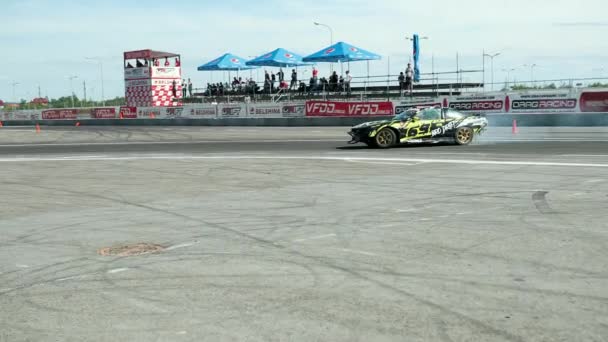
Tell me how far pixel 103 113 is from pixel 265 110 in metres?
19.0

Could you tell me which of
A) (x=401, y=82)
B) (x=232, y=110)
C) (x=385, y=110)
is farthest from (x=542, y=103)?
(x=232, y=110)

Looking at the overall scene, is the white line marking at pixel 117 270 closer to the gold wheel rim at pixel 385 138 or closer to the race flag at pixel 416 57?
the gold wheel rim at pixel 385 138

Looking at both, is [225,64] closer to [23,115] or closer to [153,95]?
[153,95]

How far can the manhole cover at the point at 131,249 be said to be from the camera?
6664 millimetres

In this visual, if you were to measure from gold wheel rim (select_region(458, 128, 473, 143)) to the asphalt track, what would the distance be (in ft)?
19.8

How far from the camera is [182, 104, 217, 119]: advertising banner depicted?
43.9 m

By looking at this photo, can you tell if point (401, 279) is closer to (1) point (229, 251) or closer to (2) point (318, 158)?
(1) point (229, 251)

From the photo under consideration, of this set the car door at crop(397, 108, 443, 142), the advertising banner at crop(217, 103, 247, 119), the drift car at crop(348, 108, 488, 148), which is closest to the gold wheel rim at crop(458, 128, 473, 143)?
the drift car at crop(348, 108, 488, 148)

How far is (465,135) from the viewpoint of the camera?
20.0 m

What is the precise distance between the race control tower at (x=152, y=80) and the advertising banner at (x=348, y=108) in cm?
1863

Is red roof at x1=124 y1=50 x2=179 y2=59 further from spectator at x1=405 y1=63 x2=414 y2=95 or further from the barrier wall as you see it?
spectator at x1=405 y1=63 x2=414 y2=95

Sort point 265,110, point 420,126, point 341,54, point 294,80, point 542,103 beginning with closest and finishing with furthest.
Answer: point 420,126 → point 542,103 → point 341,54 → point 265,110 → point 294,80

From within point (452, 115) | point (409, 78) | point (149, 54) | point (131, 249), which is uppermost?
point (149, 54)

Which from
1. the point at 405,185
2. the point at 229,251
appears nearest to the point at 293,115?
the point at 405,185
